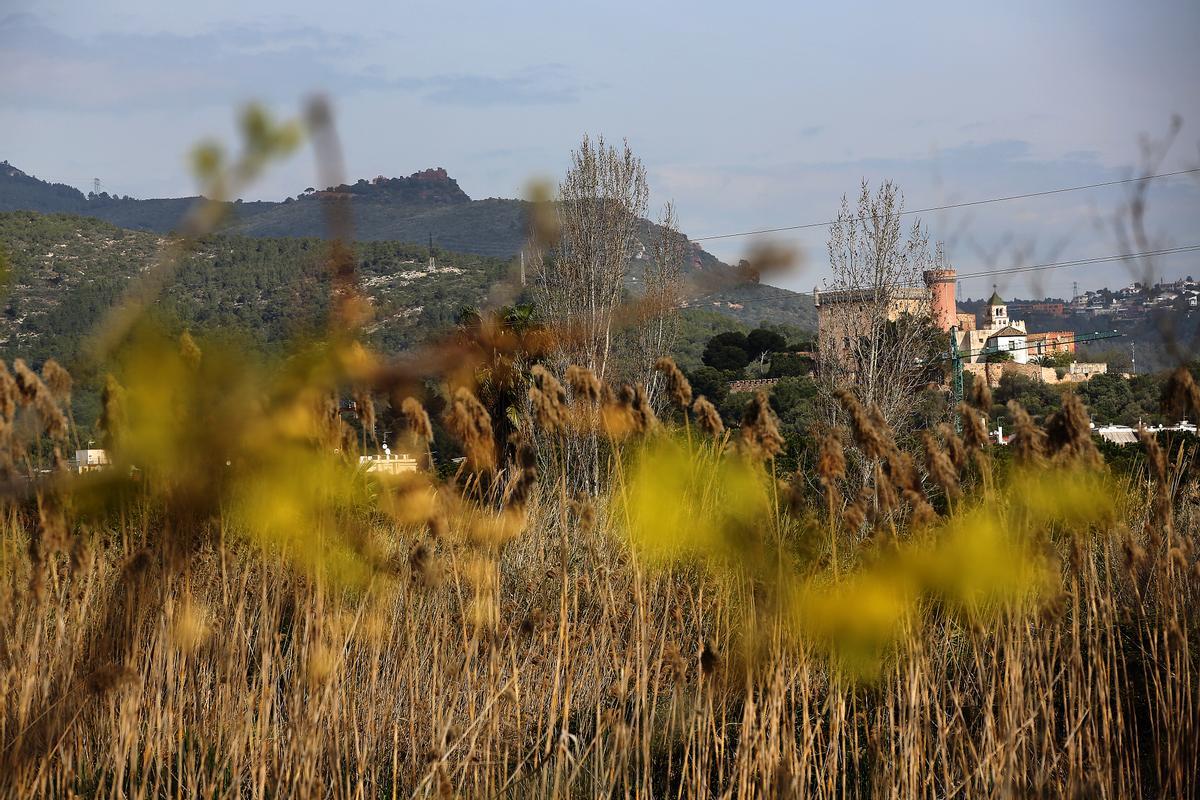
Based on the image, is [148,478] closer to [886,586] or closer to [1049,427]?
[886,586]

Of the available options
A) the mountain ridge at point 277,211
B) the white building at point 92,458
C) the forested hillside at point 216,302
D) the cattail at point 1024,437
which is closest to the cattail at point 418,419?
the forested hillside at point 216,302

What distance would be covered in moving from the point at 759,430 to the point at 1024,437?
0.43 m

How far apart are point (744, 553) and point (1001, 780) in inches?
24.0

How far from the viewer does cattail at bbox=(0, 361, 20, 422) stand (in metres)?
1.40

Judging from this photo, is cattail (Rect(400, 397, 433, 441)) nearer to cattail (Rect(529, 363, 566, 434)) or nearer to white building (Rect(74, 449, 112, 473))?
cattail (Rect(529, 363, 566, 434))

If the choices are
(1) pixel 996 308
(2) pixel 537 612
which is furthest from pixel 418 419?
(1) pixel 996 308

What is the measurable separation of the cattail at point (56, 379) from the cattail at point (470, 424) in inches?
18.1

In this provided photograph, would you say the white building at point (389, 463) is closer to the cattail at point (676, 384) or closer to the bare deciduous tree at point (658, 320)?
the cattail at point (676, 384)

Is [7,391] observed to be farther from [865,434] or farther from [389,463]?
[865,434]

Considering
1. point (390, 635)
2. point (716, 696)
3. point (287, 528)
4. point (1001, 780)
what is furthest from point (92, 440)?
point (716, 696)

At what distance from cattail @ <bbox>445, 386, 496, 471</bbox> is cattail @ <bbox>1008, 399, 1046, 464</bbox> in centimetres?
85

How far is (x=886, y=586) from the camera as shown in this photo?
1.81m

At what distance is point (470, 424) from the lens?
1.48 meters

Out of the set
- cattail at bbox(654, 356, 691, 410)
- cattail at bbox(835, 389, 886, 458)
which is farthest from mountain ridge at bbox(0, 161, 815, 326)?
cattail at bbox(835, 389, 886, 458)
